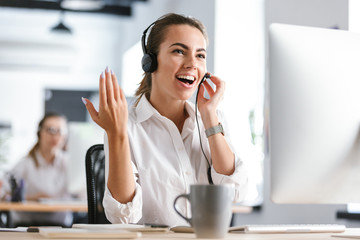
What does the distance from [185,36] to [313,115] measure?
789 millimetres

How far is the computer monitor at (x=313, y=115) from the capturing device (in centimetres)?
109

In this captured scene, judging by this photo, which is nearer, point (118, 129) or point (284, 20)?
point (118, 129)

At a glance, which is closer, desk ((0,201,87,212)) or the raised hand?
the raised hand

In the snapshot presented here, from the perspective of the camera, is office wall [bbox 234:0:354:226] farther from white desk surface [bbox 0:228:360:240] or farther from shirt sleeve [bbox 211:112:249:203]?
white desk surface [bbox 0:228:360:240]

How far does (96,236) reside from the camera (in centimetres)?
102

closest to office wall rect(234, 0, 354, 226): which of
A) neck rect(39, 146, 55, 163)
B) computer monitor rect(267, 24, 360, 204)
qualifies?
neck rect(39, 146, 55, 163)

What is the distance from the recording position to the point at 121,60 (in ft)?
30.5

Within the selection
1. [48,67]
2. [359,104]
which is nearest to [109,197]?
[359,104]

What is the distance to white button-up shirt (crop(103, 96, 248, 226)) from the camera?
5.41ft

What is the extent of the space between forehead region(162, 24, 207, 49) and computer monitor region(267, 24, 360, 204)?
69 cm

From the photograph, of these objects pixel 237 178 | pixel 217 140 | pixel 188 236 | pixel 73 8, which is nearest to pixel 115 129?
pixel 188 236

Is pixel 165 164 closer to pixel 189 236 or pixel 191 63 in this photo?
pixel 191 63

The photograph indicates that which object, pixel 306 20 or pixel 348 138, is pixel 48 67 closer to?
pixel 306 20

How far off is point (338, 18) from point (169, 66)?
176 centimetres
